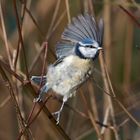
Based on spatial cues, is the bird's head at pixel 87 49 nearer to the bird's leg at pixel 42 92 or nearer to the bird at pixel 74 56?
the bird at pixel 74 56

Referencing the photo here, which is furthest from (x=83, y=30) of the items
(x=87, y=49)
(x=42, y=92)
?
(x=42, y=92)

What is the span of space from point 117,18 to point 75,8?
273mm

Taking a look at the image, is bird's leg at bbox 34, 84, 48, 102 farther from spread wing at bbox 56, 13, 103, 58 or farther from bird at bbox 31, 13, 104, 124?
spread wing at bbox 56, 13, 103, 58

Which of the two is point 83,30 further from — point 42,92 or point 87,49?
point 42,92

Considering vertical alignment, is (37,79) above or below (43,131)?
above

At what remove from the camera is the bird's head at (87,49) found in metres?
1.57

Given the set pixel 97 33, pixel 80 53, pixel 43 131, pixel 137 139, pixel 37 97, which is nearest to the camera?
pixel 37 97

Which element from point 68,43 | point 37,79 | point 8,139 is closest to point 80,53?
point 68,43

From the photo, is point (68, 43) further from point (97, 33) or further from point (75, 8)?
point (75, 8)

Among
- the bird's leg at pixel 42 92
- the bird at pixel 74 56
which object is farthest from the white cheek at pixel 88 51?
the bird's leg at pixel 42 92

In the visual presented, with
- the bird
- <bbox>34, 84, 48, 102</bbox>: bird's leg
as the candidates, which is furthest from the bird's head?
<bbox>34, 84, 48, 102</bbox>: bird's leg

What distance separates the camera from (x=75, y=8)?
124 inches

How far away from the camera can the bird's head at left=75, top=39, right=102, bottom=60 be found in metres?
1.57

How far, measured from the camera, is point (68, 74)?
1619 millimetres
